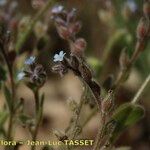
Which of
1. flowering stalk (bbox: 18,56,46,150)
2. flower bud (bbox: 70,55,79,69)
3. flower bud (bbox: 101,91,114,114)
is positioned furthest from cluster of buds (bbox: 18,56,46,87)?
flower bud (bbox: 101,91,114,114)

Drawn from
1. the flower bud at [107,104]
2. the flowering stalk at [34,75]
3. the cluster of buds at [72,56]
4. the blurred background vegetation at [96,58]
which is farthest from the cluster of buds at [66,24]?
the flower bud at [107,104]

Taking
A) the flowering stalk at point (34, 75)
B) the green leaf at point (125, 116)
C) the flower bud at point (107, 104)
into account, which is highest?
the flower bud at point (107, 104)

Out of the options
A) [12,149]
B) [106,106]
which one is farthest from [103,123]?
[12,149]

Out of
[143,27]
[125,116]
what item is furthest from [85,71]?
[143,27]

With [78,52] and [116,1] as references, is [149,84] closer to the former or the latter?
[78,52]

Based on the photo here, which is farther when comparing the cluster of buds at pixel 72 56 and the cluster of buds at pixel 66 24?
the cluster of buds at pixel 66 24

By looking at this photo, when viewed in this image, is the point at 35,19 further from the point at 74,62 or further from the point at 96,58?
Answer: the point at 96,58

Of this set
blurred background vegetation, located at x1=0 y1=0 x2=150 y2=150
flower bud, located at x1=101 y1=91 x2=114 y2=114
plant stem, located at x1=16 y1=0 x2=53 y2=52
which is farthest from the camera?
blurred background vegetation, located at x1=0 y1=0 x2=150 y2=150

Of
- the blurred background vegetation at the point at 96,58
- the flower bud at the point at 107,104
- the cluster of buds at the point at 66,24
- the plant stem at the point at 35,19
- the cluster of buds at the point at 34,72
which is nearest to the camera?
the flower bud at the point at 107,104


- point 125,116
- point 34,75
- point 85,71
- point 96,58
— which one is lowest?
point 96,58

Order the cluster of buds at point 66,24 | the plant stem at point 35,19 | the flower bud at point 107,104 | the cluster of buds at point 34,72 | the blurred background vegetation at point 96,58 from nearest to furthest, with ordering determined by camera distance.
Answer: the flower bud at point 107,104 < the cluster of buds at point 34,72 < the cluster of buds at point 66,24 < the plant stem at point 35,19 < the blurred background vegetation at point 96,58

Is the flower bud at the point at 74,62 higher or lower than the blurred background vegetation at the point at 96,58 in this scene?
higher

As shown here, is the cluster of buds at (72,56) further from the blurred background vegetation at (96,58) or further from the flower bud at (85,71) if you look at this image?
the blurred background vegetation at (96,58)

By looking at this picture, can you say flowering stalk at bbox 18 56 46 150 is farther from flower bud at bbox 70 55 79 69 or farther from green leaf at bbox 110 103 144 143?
green leaf at bbox 110 103 144 143
